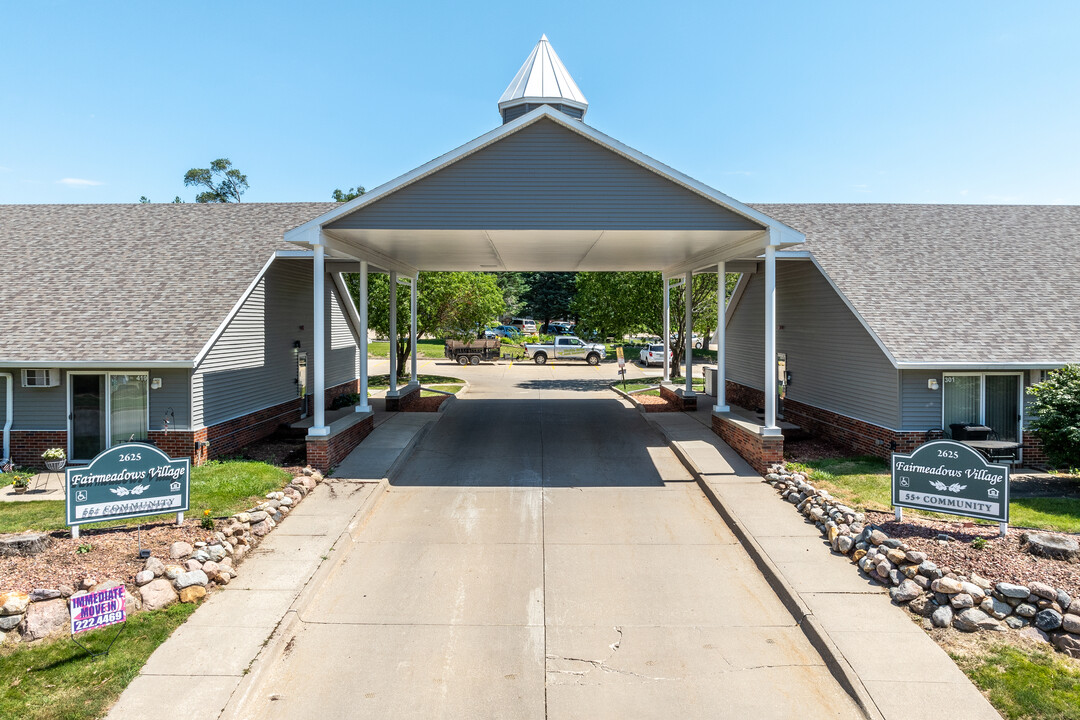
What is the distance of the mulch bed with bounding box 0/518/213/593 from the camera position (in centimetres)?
798

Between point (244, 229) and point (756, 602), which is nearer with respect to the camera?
point (756, 602)

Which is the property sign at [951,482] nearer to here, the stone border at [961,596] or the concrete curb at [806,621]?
the stone border at [961,596]

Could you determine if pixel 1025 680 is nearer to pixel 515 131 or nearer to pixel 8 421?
pixel 515 131

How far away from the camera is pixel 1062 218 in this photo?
788 inches

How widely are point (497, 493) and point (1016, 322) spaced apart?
11.9m

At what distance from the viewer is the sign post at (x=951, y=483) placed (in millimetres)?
9250

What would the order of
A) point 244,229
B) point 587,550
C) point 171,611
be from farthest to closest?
1. point 244,229
2. point 587,550
3. point 171,611

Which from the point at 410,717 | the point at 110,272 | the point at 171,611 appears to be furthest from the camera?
the point at 110,272

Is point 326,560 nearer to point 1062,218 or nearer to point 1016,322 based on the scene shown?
point 1016,322

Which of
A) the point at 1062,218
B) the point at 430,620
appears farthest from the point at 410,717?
the point at 1062,218

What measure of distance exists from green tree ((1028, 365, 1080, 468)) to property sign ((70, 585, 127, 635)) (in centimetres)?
1394

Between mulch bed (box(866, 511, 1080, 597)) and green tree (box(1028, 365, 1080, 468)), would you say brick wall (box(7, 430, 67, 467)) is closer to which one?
mulch bed (box(866, 511, 1080, 597))

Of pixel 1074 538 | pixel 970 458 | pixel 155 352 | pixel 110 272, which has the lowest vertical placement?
pixel 1074 538

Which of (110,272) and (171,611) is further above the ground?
(110,272)
